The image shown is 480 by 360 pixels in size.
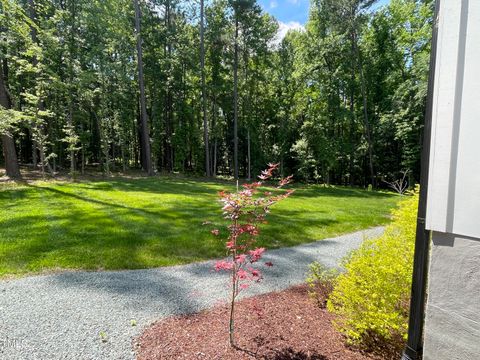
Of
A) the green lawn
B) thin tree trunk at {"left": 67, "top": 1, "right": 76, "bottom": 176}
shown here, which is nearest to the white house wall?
the green lawn

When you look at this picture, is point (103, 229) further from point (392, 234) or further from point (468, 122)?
point (468, 122)

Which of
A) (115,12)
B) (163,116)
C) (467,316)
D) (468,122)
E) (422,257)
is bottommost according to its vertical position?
(467,316)

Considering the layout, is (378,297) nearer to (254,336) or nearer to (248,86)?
(254,336)

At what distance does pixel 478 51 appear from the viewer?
5.05ft

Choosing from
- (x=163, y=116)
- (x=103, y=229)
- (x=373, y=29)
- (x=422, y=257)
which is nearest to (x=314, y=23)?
(x=373, y=29)

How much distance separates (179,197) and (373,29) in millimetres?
20823

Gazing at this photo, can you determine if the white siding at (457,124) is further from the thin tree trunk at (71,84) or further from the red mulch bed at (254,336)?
the thin tree trunk at (71,84)

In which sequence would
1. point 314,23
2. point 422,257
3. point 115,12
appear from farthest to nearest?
point 314,23, point 115,12, point 422,257

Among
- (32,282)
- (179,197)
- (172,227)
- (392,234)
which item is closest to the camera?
(392,234)

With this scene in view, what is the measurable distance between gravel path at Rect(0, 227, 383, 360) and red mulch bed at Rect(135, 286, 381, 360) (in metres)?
0.22

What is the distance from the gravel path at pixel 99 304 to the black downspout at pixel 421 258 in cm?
120

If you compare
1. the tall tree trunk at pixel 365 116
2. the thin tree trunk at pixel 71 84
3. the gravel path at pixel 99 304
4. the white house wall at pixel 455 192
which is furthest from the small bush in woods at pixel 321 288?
the tall tree trunk at pixel 365 116

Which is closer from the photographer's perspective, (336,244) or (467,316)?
(467,316)

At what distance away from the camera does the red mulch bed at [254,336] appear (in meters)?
2.24
